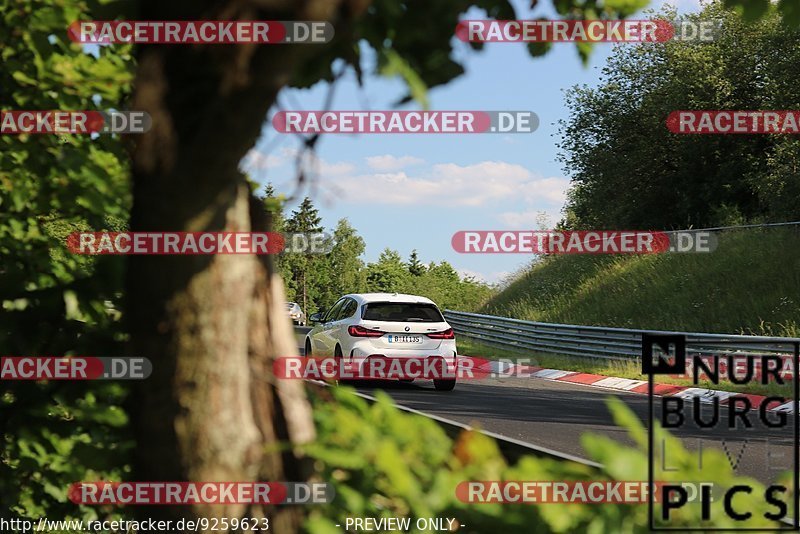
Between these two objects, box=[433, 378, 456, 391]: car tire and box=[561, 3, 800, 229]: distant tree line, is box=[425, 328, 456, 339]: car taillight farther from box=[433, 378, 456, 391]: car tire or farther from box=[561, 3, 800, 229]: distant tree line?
box=[561, 3, 800, 229]: distant tree line

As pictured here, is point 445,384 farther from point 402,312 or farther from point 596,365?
point 596,365

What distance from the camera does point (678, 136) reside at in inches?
1618

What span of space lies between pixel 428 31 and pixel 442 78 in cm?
20

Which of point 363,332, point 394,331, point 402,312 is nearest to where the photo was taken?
point 363,332

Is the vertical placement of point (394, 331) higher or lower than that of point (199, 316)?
lower

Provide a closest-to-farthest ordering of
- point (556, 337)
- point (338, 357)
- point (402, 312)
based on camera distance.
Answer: point (402, 312) → point (338, 357) → point (556, 337)

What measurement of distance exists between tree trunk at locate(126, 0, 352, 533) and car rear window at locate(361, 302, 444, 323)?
13.7 m

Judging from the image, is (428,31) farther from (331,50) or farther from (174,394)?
(174,394)

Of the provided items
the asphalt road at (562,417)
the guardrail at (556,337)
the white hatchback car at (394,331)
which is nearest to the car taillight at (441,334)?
the white hatchback car at (394,331)

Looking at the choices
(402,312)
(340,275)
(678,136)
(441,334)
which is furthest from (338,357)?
(340,275)

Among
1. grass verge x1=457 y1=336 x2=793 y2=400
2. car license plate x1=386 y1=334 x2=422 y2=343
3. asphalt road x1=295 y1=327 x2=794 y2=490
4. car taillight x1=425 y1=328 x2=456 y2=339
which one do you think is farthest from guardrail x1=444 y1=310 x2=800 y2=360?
car license plate x1=386 y1=334 x2=422 y2=343

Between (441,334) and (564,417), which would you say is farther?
(441,334)

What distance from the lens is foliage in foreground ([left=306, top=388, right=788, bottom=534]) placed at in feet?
8.91

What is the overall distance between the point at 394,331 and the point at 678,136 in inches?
1083
